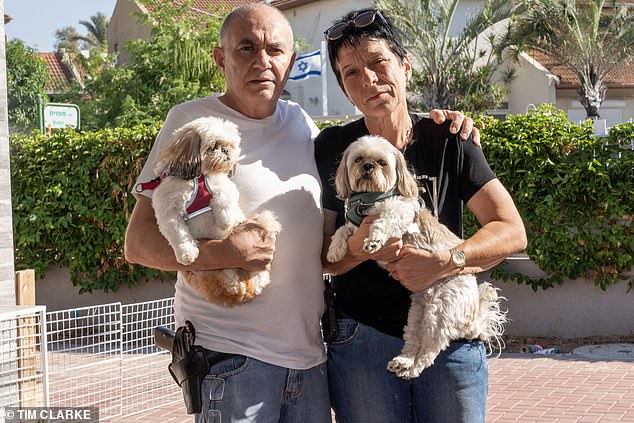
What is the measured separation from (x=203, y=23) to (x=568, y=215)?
1617cm

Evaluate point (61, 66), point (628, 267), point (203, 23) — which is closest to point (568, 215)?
point (628, 267)

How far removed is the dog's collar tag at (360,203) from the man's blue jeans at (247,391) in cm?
72

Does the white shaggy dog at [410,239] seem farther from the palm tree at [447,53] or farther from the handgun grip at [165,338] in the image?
the palm tree at [447,53]

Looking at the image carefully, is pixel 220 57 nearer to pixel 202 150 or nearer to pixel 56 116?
pixel 202 150

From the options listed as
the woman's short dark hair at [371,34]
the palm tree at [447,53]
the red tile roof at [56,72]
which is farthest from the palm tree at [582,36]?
the red tile roof at [56,72]

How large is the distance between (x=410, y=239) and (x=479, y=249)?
32cm

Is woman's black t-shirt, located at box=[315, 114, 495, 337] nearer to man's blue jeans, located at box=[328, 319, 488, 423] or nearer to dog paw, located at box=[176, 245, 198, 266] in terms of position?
man's blue jeans, located at box=[328, 319, 488, 423]

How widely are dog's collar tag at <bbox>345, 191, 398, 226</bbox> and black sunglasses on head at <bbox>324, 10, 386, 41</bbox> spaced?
71 cm

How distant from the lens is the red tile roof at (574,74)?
110 ft

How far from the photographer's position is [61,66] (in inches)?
A: 2367

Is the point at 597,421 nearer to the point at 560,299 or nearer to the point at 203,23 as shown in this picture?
the point at 560,299

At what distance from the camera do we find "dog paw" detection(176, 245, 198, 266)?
3387 mm

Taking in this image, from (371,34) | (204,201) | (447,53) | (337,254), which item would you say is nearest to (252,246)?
(204,201)

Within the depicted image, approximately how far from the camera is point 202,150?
3.43 m
